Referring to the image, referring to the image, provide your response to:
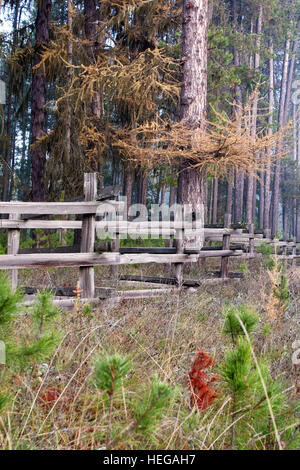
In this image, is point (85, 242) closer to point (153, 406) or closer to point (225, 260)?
point (153, 406)

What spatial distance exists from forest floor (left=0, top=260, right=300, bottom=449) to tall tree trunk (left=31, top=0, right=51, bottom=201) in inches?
309

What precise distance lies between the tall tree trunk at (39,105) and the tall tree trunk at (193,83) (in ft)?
16.9

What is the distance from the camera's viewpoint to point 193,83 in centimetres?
995

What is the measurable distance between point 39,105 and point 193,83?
584cm

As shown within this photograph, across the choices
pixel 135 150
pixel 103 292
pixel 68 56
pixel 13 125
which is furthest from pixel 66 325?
pixel 13 125

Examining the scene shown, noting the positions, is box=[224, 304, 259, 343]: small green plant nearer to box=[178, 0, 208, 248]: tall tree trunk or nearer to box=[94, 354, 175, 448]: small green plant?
box=[94, 354, 175, 448]: small green plant

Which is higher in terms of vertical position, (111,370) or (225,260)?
(111,370)

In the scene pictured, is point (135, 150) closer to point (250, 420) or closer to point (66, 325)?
point (66, 325)

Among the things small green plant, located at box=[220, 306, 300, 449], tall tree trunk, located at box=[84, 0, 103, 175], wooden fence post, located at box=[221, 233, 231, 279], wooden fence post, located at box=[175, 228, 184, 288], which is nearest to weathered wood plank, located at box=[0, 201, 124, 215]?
wooden fence post, located at box=[175, 228, 184, 288]

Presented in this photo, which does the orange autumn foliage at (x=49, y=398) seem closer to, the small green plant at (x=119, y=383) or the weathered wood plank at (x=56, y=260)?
the small green plant at (x=119, y=383)

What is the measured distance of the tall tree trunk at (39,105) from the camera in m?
13.3

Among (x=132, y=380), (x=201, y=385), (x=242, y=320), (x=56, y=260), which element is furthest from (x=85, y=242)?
(x=242, y=320)

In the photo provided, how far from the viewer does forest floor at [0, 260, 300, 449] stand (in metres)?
2.22

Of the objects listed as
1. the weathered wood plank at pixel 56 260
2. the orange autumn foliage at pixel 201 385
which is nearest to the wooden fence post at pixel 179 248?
the weathered wood plank at pixel 56 260
